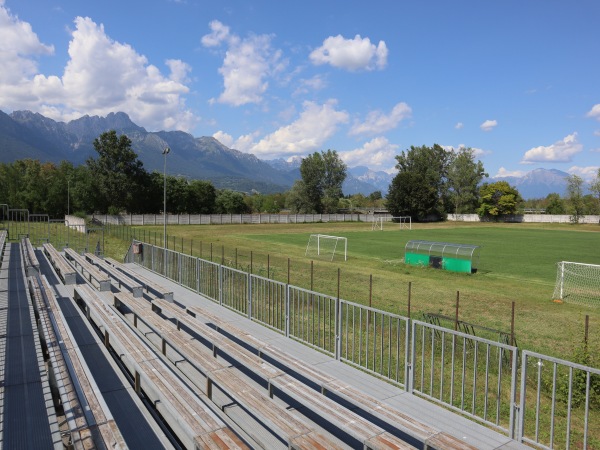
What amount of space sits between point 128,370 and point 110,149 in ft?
205

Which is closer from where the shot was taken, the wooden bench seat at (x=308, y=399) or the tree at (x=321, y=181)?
the wooden bench seat at (x=308, y=399)

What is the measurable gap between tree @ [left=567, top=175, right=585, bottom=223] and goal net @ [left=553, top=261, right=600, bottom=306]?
2520 inches

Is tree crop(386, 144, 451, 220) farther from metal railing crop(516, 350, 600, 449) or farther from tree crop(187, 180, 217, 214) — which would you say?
metal railing crop(516, 350, 600, 449)

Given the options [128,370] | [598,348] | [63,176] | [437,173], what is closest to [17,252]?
[128,370]

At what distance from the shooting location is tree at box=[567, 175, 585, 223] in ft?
248

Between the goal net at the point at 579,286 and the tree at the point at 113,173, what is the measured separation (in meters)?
58.7

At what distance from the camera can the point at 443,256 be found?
22828mm

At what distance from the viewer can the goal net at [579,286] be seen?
16.2 metres

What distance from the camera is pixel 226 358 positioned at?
683 centimetres

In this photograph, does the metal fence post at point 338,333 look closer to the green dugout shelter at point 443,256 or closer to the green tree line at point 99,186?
the green dugout shelter at point 443,256

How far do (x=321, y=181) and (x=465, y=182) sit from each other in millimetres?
30890

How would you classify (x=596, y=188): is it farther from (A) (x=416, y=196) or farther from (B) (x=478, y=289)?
(B) (x=478, y=289)

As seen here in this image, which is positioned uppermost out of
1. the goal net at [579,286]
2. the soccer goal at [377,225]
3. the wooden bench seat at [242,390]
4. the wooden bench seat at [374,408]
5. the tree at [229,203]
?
the tree at [229,203]

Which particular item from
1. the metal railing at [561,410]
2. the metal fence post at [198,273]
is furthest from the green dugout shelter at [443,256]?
the metal fence post at [198,273]
